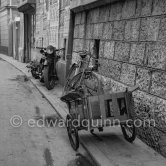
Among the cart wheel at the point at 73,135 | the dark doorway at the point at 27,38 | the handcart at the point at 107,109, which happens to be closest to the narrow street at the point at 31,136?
Result: the cart wheel at the point at 73,135

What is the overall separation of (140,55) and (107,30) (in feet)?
6.62

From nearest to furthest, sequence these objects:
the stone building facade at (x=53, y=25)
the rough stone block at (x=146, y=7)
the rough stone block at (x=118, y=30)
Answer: the rough stone block at (x=146, y=7) → the rough stone block at (x=118, y=30) → the stone building facade at (x=53, y=25)

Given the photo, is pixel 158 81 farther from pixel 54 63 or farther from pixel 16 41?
pixel 16 41

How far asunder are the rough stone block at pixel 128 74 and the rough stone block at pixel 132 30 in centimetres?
53

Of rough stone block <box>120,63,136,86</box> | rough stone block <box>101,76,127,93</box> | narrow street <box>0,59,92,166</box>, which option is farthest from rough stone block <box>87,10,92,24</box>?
rough stone block <box>120,63,136,86</box>

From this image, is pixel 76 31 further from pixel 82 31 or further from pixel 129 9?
pixel 129 9

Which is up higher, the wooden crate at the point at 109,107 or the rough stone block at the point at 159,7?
the rough stone block at the point at 159,7

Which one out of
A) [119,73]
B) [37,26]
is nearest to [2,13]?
[37,26]

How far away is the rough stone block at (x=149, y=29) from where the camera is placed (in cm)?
491

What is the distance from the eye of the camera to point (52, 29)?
13.6 m

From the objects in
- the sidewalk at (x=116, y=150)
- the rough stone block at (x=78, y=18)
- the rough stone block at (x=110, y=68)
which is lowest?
the sidewalk at (x=116, y=150)

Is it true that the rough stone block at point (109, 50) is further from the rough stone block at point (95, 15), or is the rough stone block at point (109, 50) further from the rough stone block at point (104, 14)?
the rough stone block at point (95, 15)

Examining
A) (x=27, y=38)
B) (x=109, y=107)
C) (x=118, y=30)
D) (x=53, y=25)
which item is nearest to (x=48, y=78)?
(x=53, y=25)

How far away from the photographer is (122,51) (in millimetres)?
6188
